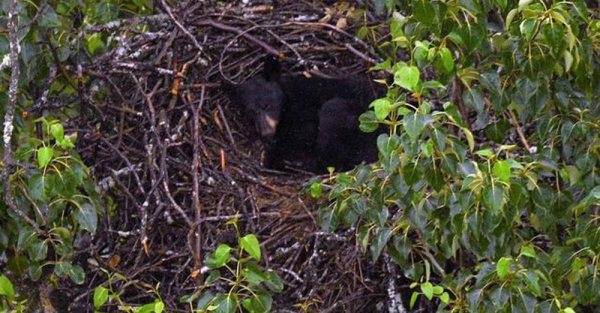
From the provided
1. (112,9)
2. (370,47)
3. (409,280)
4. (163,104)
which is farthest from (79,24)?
(409,280)

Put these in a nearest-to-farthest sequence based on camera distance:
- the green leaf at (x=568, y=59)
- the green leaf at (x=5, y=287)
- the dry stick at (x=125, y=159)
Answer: the green leaf at (x=568, y=59)
the green leaf at (x=5, y=287)
the dry stick at (x=125, y=159)

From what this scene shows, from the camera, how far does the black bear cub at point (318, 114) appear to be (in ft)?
19.3

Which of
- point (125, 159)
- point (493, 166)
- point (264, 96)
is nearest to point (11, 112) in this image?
point (125, 159)

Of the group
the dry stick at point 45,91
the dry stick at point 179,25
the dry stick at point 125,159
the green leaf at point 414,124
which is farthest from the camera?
the dry stick at point 179,25

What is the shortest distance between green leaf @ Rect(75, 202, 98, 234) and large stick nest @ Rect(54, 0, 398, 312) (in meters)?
0.47

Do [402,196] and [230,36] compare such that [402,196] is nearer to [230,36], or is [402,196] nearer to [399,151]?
[399,151]

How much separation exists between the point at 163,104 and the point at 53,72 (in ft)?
2.36

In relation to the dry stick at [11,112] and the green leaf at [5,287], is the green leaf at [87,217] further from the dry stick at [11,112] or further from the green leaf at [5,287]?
the green leaf at [5,287]

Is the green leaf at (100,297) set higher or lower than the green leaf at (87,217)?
lower

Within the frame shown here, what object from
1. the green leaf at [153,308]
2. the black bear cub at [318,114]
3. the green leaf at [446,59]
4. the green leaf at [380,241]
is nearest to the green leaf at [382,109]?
the green leaf at [446,59]

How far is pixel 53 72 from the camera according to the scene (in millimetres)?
4570

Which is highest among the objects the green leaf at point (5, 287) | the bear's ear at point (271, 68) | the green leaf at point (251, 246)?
the green leaf at point (251, 246)

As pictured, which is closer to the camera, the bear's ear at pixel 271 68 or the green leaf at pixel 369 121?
the green leaf at pixel 369 121

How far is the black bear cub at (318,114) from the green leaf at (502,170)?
7.96 ft
